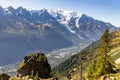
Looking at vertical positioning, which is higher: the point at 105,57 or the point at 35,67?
the point at 35,67

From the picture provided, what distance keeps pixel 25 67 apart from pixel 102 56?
57.3 meters

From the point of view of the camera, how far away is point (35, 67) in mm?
156250

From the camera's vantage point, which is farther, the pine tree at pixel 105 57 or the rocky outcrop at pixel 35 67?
the rocky outcrop at pixel 35 67

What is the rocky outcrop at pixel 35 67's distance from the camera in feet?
505

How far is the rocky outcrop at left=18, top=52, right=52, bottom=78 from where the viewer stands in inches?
6058

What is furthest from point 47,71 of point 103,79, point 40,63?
point 103,79

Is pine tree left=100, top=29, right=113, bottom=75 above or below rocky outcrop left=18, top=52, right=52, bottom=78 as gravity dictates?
below

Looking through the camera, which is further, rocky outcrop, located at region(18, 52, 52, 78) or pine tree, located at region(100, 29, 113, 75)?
rocky outcrop, located at region(18, 52, 52, 78)

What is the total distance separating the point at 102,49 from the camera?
10675cm

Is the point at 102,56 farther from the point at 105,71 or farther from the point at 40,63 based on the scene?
the point at 40,63

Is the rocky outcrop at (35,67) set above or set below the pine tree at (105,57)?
above

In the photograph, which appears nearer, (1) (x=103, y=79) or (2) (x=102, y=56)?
(1) (x=103, y=79)

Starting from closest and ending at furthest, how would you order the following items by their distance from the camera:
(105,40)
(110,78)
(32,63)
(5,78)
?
1. (110,78)
2. (105,40)
3. (5,78)
4. (32,63)

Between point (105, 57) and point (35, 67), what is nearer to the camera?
point (105, 57)
